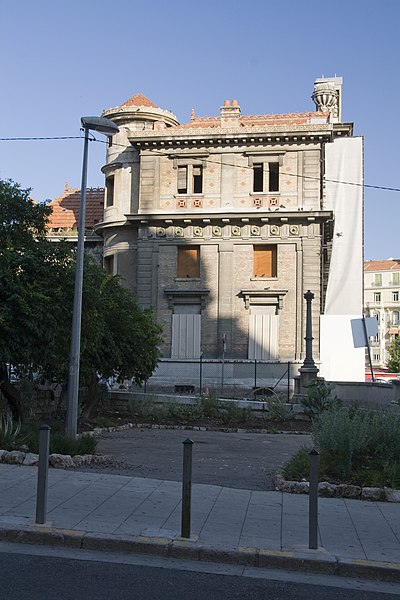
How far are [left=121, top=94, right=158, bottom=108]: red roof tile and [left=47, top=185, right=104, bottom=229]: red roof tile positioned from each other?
297 inches

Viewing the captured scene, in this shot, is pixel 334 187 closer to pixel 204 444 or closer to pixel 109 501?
pixel 204 444

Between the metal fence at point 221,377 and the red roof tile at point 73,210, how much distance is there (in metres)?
12.5

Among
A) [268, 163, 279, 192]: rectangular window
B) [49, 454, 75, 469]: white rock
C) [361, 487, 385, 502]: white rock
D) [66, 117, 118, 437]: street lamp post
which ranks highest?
[268, 163, 279, 192]: rectangular window

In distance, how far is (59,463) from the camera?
10.9 meters

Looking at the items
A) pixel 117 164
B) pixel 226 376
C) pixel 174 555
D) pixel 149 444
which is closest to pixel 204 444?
pixel 149 444

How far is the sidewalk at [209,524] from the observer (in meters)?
6.75

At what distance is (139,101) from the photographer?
39406 mm

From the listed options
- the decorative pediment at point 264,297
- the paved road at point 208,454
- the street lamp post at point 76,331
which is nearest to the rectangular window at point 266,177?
the decorative pediment at point 264,297

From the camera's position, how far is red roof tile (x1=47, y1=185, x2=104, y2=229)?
146 feet

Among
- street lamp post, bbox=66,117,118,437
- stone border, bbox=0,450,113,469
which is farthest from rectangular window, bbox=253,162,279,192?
stone border, bbox=0,450,113,469

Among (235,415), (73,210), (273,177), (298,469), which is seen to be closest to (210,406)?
(235,415)

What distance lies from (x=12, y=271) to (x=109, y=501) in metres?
6.68

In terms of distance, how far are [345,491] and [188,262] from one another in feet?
90.2

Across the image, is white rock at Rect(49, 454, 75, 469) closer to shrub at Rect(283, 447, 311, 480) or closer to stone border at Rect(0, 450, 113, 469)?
stone border at Rect(0, 450, 113, 469)
